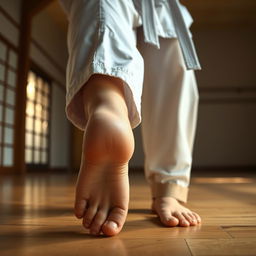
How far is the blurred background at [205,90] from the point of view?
516 cm

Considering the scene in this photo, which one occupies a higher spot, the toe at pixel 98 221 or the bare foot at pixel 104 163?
the bare foot at pixel 104 163

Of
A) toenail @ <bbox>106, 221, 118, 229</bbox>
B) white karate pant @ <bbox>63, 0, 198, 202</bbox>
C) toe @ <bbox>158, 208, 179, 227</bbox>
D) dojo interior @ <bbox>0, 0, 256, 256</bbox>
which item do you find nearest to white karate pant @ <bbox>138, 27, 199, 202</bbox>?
white karate pant @ <bbox>63, 0, 198, 202</bbox>

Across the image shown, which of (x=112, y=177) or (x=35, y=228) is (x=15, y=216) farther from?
(x=112, y=177)

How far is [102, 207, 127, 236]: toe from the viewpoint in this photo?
69 cm

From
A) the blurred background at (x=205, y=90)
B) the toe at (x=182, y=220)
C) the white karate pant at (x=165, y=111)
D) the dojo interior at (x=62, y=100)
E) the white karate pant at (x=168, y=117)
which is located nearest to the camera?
the toe at (x=182, y=220)

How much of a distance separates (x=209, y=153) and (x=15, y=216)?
5436 mm

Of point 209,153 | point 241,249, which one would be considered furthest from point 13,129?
point 241,249

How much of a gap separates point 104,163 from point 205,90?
5712mm

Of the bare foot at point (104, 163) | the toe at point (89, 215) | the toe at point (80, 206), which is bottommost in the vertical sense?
the toe at point (89, 215)

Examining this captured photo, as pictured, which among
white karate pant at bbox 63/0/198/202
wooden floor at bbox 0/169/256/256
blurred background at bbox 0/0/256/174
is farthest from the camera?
blurred background at bbox 0/0/256/174

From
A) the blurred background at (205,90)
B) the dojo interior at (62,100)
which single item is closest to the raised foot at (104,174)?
the dojo interior at (62,100)

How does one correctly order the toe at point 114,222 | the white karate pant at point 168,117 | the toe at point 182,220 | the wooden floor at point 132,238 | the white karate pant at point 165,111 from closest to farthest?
the wooden floor at point 132,238 → the toe at point 114,222 → the toe at point 182,220 → the white karate pant at point 165,111 → the white karate pant at point 168,117

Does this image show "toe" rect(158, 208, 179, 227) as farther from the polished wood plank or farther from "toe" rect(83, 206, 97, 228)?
"toe" rect(83, 206, 97, 228)

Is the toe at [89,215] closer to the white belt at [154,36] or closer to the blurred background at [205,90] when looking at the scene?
the white belt at [154,36]
